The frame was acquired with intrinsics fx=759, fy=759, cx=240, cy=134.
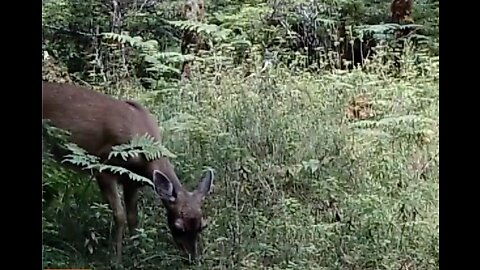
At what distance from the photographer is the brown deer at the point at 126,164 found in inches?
102

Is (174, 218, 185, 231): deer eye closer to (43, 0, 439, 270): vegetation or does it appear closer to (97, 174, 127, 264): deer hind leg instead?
(43, 0, 439, 270): vegetation

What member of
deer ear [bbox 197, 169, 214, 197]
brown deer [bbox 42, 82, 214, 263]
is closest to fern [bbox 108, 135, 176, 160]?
brown deer [bbox 42, 82, 214, 263]

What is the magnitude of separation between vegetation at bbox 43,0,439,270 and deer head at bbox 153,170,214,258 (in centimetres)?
3

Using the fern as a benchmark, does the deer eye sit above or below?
below

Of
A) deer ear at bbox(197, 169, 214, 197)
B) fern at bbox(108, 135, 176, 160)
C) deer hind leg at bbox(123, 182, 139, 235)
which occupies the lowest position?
deer hind leg at bbox(123, 182, 139, 235)

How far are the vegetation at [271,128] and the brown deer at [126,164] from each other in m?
0.03

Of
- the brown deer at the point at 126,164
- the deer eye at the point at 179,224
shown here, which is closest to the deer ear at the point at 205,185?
the brown deer at the point at 126,164

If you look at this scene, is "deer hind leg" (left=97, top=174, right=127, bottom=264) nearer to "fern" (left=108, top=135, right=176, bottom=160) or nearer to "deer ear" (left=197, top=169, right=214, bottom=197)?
"fern" (left=108, top=135, right=176, bottom=160)

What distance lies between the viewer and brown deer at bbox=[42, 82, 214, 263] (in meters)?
2.58

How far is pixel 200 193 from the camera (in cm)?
259

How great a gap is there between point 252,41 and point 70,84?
65 cm

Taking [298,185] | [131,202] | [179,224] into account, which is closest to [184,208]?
[179,224]

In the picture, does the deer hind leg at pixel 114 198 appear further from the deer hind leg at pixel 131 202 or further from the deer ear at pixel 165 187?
the deer ear at pixel 165 187
